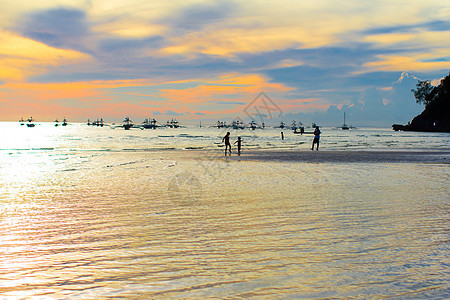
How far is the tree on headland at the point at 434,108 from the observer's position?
463ft

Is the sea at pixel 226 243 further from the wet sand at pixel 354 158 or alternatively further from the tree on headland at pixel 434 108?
the tree on headland at pixel 434 108

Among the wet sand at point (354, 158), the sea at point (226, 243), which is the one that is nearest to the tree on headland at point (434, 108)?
the wet sand at point (354, 158)

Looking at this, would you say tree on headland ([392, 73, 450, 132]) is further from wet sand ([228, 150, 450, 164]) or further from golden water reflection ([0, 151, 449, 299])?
golden water reflection ([0, 151, 449, 299])

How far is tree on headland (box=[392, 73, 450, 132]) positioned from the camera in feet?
463

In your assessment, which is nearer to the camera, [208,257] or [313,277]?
[313,277]

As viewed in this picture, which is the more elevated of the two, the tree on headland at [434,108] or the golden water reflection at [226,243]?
the tree on headland at [434,108]

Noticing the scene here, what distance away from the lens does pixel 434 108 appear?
474 feet

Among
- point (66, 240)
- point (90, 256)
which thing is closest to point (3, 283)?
point (90, 256)

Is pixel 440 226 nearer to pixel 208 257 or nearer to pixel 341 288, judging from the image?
pixel 341 288

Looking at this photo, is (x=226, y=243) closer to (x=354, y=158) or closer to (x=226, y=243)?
Result: (x=226, y=243)

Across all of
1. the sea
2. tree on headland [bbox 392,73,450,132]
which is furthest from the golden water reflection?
tree on headland [bbox 392,73,450,132]

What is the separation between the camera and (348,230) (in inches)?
310

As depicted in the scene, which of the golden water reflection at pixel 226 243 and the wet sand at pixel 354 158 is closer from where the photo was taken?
the golden water reflection at pixel 226 243

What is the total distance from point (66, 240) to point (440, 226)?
7.72m
